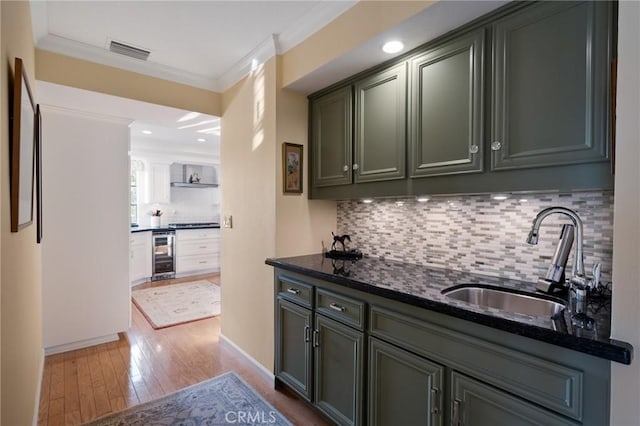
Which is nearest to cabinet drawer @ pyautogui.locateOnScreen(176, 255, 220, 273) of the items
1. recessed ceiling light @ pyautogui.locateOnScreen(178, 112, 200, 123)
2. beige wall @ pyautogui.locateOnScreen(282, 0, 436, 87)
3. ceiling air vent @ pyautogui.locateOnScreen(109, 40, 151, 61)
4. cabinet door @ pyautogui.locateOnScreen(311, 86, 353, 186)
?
recessed ceiling light @ pyautogui.locateOnScreen(178, 112, 200, 123)

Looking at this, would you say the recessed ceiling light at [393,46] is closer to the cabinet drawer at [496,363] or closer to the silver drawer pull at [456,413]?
the cabinet drawer at [496,363]

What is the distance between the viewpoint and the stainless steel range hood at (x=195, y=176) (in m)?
6.60

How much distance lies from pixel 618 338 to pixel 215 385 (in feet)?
7.90

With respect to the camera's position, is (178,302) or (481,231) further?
(178,302)

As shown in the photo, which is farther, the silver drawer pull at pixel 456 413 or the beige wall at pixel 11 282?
the silver drawer pull at pixel 456 413

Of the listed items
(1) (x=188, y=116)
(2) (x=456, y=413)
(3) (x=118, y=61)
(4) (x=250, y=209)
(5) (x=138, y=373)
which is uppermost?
(3) (x=118, y=61)

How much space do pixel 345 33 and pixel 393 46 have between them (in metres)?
0.30

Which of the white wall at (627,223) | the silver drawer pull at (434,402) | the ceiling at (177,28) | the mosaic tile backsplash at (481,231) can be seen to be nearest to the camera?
the white wall at (627,223)

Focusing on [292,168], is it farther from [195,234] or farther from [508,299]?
[195,234]

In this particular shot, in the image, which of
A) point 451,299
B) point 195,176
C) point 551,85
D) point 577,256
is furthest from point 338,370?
point 195,176

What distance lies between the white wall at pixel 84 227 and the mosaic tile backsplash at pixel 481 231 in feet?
7.94

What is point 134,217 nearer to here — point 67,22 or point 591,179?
point 67,22

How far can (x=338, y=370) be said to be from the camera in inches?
73.9

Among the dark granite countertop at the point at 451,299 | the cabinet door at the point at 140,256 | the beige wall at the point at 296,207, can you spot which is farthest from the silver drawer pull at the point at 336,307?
the cabinet door at the point at 140,256
